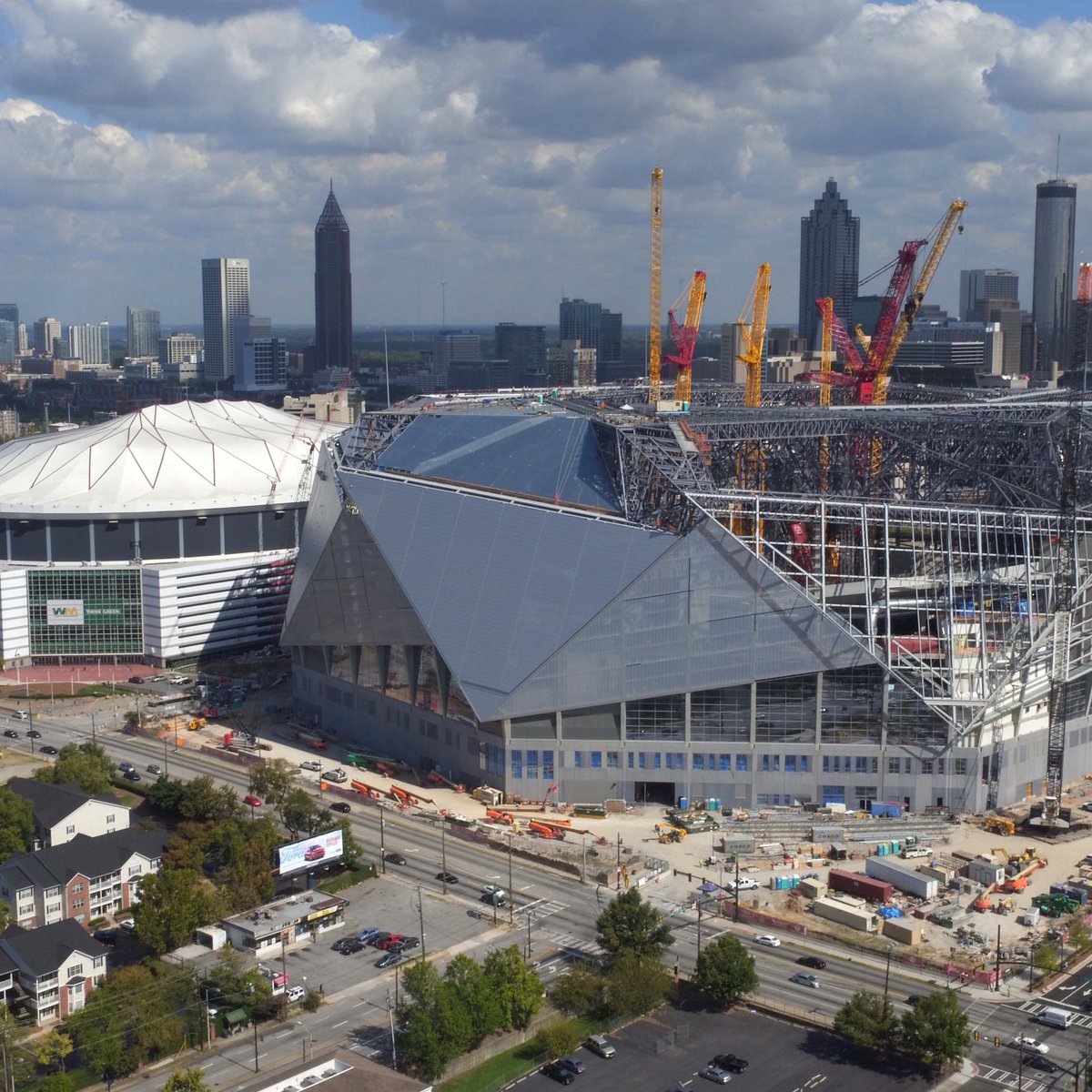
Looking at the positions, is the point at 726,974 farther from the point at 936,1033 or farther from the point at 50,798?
the point at 50,798

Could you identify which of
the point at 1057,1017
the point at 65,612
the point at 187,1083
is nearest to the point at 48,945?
the point at 187,1083

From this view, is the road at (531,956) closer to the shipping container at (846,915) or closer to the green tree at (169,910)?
the shipping container at (846,915)

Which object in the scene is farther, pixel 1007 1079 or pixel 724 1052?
pixel 724 1052

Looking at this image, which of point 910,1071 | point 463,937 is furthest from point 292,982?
point 910,1071

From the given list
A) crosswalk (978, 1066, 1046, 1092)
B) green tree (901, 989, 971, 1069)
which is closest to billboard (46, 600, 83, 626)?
green tree (901, 989, 971, 1069)

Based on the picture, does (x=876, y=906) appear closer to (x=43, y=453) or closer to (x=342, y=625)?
(x=342, y=625)
